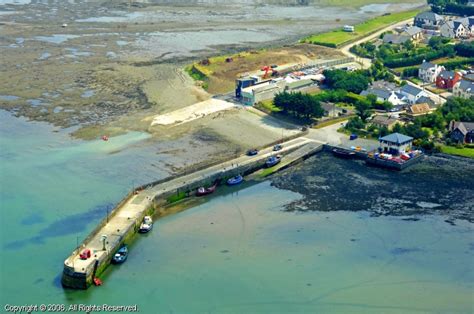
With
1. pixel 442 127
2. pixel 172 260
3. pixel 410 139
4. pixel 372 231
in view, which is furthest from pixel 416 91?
pixel 172 260

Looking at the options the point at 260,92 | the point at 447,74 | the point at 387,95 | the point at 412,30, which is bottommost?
the point at 387,95

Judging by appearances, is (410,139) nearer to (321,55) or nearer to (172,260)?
(172,260)

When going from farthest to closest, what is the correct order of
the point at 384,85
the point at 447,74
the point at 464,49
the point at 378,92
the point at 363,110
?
the point at 464,49, the point at 447,74, the point at 384,85, the point at 378,92, the point at 363,110

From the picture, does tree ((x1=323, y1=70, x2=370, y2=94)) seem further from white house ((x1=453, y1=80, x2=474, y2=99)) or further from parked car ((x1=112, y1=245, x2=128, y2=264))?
parked car ((x1=112, y1=245, x2=128, y2=264))

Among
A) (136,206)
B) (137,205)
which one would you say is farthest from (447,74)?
(136,206)

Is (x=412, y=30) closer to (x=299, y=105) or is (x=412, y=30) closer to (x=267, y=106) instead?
(x=267, y=106)

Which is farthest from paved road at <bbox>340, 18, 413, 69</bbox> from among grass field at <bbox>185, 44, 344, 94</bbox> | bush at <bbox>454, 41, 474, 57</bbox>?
bush at <bbox>454, 41, 474, 57</bbox>
